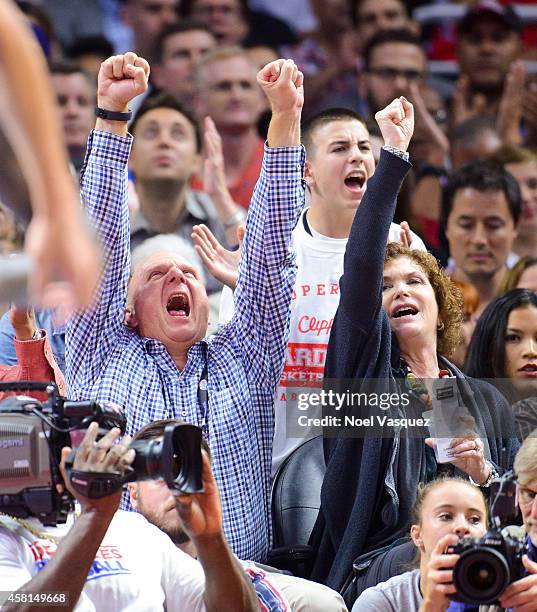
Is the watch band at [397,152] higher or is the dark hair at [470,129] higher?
the dark hair at [470,129]

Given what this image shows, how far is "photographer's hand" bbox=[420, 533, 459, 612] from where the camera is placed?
2.69 metres

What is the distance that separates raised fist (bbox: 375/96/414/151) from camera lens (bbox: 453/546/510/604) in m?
1.27

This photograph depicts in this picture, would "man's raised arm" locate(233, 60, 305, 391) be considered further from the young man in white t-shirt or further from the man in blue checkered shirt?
the young man in white t-shirt

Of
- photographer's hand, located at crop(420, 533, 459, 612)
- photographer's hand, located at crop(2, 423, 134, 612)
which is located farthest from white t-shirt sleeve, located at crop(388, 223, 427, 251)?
photographer's hand, located at crop(2, 423, 134, 612)

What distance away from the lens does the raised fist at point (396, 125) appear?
3.55 m

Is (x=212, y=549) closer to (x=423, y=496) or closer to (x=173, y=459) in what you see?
(x=173, y=459)

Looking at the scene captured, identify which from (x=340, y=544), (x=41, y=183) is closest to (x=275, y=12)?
(x=340, y=544)

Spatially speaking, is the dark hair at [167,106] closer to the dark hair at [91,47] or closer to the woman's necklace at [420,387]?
the dark hair at [91,47]

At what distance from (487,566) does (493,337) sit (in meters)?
1.67

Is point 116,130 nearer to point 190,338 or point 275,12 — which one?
point 190,338

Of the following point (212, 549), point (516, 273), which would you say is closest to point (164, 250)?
point (212, 549)

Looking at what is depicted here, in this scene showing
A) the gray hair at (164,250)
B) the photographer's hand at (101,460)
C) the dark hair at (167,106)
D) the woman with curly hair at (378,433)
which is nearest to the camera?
the photographer's hand at (101,460)

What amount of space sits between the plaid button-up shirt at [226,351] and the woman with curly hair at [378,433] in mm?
182

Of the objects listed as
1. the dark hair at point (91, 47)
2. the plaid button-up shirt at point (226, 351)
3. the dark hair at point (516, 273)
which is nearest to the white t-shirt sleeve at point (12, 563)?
the plaid button-up shirt at point (226, 351)
